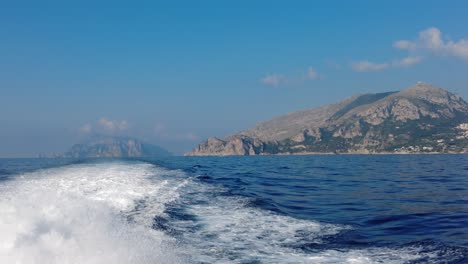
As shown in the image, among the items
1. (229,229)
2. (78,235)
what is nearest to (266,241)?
(229,229)

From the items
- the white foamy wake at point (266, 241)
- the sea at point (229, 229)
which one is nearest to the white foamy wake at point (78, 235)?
the sea at point (229, 229)

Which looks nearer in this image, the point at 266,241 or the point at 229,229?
Result: the point at 266,241

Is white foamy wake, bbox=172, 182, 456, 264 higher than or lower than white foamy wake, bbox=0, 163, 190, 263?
lower

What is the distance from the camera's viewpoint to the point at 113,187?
101 ft

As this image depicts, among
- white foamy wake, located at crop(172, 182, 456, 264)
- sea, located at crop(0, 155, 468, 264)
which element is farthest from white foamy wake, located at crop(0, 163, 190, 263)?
white foamy wake, located at crop(172, 182, 456, 264)

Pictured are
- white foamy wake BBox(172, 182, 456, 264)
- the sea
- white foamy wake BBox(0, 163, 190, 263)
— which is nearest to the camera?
white foamy wake BBox(0, 163, 190, 263)

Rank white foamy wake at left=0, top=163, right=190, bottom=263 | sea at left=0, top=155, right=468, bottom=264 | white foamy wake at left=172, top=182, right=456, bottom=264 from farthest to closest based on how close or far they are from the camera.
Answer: white foamy wake at left=172, top=182, right=456, bottom=264 < sea at left=0, top=155, right=468, bottom=264 < white foamy wake at left=0, top=163, right=190, bottom=263

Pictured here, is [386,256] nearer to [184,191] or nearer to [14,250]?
[14,250]

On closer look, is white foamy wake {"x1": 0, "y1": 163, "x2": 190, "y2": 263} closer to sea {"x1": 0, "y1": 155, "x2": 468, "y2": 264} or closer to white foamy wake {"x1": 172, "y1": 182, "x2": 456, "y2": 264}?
sea {"x1": 0, "y1": 155, "x2": 468, "y2": 264}

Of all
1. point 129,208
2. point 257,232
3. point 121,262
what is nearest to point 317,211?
point 257,232

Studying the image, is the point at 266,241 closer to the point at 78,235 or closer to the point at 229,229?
the point at 229,229

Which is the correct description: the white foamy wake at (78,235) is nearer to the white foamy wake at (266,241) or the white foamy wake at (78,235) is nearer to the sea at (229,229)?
the sea at (229,229)

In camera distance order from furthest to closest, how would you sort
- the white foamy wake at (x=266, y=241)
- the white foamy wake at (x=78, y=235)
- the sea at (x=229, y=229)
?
1. the white foamy wake at (x=266, y=241)
2. the sea at (x=229, y=229)
3. the white foamy wake at (x=78, y=235)

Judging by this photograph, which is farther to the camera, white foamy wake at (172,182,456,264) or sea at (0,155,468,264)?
white foamy wake at (172,182,456,264)
